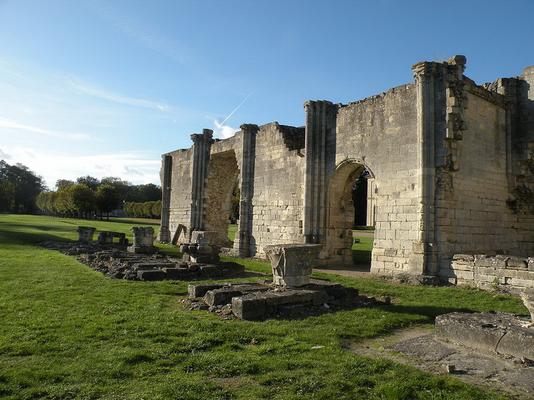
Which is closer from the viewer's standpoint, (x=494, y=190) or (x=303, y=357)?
(x=303, y=357)

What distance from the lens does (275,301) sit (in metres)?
8.52

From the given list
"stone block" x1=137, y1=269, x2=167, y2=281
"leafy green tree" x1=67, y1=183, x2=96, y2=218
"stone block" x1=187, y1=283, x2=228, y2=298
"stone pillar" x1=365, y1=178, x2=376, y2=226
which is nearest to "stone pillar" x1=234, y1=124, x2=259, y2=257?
"stone block" x1=137, y1=269, x2=167, y2=281

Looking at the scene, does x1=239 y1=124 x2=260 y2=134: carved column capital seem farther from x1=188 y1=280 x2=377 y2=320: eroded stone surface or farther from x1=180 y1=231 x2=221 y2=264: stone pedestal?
x1=188 y1=280 x2=377 y2=320: eroded stone surface

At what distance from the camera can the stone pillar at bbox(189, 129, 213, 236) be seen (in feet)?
85.9

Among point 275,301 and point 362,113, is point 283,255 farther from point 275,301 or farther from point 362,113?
point 362,113

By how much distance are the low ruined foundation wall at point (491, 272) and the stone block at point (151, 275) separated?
8.08 meters

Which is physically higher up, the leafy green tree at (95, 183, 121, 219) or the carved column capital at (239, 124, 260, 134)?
the carved column capital at (239, 124, 260, 134)

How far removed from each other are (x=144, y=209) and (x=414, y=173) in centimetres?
6294

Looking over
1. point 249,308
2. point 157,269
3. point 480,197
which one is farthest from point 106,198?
point 249,308

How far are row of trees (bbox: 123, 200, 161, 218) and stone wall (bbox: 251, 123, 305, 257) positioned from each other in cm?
4868

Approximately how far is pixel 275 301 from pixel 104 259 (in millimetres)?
10221

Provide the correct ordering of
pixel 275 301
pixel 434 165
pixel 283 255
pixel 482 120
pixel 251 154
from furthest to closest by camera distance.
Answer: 1. pixel 251 154
2. pixel 482 120
3. pixel 434 165
4. pixel 283 255
5. pixel 275 301

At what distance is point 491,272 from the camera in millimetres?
11883

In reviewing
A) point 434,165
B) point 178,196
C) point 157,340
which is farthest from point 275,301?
point 178,196
